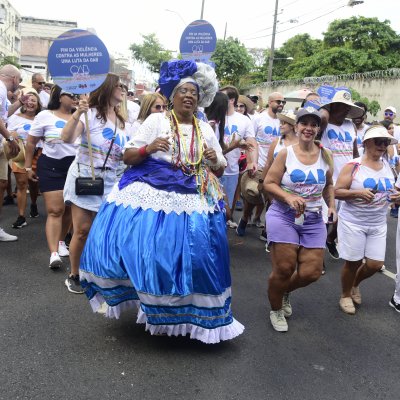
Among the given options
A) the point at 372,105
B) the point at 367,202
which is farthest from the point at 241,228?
the point at 372,105

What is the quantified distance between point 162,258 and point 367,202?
217 centimetres

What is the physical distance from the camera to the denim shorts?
386 centimetres

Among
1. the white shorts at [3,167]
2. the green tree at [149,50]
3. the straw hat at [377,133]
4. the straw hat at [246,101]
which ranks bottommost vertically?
the white shorts at [3,167]

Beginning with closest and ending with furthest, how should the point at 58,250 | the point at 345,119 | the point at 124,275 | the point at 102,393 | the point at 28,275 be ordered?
the point at 102,393 < the point at 124,275 < the point at 28,275 < the point at 58,250 < the point at 345,119

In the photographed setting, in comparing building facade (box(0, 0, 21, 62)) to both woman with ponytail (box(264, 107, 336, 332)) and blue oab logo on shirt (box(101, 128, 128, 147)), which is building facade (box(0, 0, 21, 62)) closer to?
blue oab logo on shirt (box(101, 128, 128, 147))

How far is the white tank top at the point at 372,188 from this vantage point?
14.4ft

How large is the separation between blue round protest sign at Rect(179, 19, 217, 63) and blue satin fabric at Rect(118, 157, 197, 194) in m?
4.30

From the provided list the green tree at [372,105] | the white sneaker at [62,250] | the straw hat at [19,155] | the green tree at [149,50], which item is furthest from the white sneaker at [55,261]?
the green tree at [149,50]

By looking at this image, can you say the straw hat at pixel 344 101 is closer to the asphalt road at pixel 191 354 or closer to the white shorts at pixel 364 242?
the white shorts at pixel 364 242

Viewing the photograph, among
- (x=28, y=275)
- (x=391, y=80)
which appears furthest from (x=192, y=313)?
(x=391, y=80)

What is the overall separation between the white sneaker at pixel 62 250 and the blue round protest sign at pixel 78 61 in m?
2.05

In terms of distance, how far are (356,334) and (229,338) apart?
4.27 ft

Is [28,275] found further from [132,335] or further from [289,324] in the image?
[289,324]

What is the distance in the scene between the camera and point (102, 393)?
9.50ft
